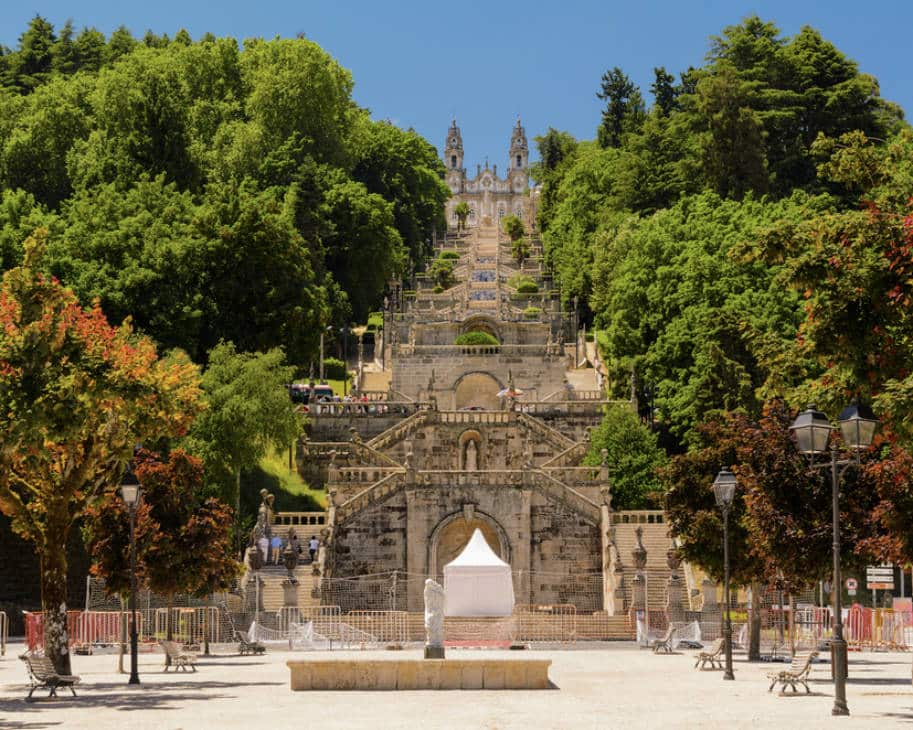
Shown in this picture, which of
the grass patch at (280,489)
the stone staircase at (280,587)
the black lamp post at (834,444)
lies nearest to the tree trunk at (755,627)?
the black lamp post at (834,444)

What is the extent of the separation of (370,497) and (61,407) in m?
28.2

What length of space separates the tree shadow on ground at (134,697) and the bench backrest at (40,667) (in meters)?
0.41

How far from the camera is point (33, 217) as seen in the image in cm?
6338

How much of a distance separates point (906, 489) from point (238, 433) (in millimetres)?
32738

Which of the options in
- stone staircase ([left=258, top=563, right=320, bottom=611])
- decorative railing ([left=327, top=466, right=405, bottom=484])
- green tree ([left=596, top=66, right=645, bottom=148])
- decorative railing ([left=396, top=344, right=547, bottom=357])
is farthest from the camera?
green tree ([left=596, top=66, right=645, bottom=148])

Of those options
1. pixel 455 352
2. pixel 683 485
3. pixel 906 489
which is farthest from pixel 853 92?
pixel 906 489

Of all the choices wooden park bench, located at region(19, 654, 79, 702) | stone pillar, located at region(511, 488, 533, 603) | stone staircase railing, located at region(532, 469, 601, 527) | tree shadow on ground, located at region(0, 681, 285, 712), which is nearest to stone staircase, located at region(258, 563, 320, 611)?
stone pillar, located at region(511, 488, 533, 603)

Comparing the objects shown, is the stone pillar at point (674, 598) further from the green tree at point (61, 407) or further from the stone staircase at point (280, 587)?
the green tree at point (61, 407)

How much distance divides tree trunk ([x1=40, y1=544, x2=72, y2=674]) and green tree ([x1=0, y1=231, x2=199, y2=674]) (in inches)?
0.8

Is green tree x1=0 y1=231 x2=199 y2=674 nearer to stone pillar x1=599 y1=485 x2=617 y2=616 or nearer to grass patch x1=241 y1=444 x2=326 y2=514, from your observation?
stone pillar x1=599 y1=485 x2=617 y2=616

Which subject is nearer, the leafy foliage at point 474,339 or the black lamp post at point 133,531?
the black lamp post at point 133,531

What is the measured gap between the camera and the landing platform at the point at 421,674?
28375 mm

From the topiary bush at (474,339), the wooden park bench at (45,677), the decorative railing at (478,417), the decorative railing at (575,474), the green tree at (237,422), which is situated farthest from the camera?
the topiary bush at (474,339)

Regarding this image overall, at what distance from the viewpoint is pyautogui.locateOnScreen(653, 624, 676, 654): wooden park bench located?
41.4 metres
